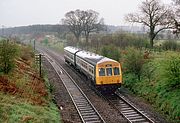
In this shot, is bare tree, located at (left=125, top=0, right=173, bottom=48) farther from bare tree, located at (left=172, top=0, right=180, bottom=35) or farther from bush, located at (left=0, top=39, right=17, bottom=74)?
bush, located at (left=0, top=39, right=17, bottom=74)

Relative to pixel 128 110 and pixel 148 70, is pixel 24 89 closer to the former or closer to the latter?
pixel 128 110

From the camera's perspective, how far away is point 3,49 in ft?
80.5

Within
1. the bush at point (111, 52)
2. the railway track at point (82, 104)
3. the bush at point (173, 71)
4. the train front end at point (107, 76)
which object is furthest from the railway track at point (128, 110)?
the bush at point (111, 52)

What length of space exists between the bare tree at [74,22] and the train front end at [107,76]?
194ft

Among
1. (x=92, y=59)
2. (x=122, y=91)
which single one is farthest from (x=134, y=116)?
(x=92, y=59)

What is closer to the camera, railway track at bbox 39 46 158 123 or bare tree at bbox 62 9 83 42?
railway track at bbox 39 46 158 123

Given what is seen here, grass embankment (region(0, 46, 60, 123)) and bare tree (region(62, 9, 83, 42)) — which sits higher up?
bare tree (region(62, 9, 83, 42))

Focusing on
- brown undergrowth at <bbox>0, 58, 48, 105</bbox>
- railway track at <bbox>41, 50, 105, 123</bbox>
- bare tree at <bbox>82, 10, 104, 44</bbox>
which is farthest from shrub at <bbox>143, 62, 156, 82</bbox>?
bare tree at <bbox>82, 10, 104, 44</bbox>

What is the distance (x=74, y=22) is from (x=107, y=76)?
214 ft

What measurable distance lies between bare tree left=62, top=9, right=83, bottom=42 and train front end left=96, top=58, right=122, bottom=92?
194 ft

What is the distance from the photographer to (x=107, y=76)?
85.4 feet

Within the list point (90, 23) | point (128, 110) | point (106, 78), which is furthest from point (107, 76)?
point (90, 23)

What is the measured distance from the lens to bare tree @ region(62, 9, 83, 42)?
86319 mm

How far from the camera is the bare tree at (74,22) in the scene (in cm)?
8632
